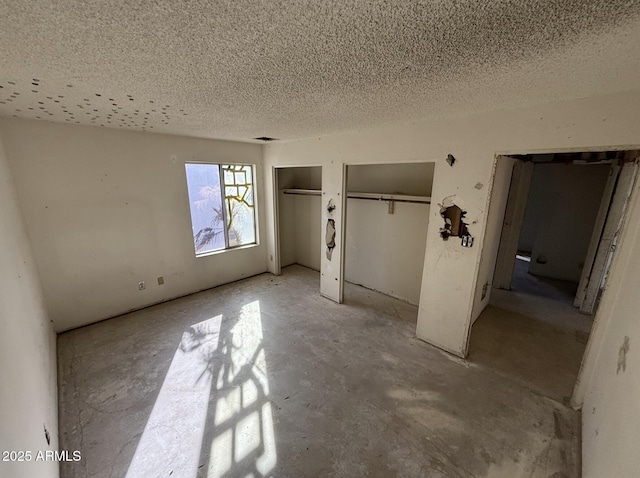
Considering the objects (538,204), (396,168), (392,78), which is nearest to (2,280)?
(392,78)

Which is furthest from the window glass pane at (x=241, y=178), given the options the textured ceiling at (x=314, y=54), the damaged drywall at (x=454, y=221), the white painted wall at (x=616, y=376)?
the white painted wall at (x=616, y=376)

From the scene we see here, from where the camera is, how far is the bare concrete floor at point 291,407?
156 cm

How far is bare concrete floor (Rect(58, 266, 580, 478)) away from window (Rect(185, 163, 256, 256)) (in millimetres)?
1359

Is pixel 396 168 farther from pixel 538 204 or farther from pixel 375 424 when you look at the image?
pixel 538 204

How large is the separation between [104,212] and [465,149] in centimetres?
373

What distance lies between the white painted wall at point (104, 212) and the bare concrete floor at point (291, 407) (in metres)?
0.46

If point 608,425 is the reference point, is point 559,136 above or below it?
above

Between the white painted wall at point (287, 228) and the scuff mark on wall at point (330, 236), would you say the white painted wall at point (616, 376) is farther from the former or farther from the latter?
the white painted wall at point (287, 228)

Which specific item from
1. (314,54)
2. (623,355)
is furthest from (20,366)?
(623,355)

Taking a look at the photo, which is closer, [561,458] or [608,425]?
[608,425]

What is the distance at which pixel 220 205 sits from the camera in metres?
3.93

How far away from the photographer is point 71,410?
1871 millimetres

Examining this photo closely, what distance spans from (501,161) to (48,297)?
4.53m

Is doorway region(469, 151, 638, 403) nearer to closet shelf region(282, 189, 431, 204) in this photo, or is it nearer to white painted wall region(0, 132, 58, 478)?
closet shelf region(282, 189, 431, 204)
